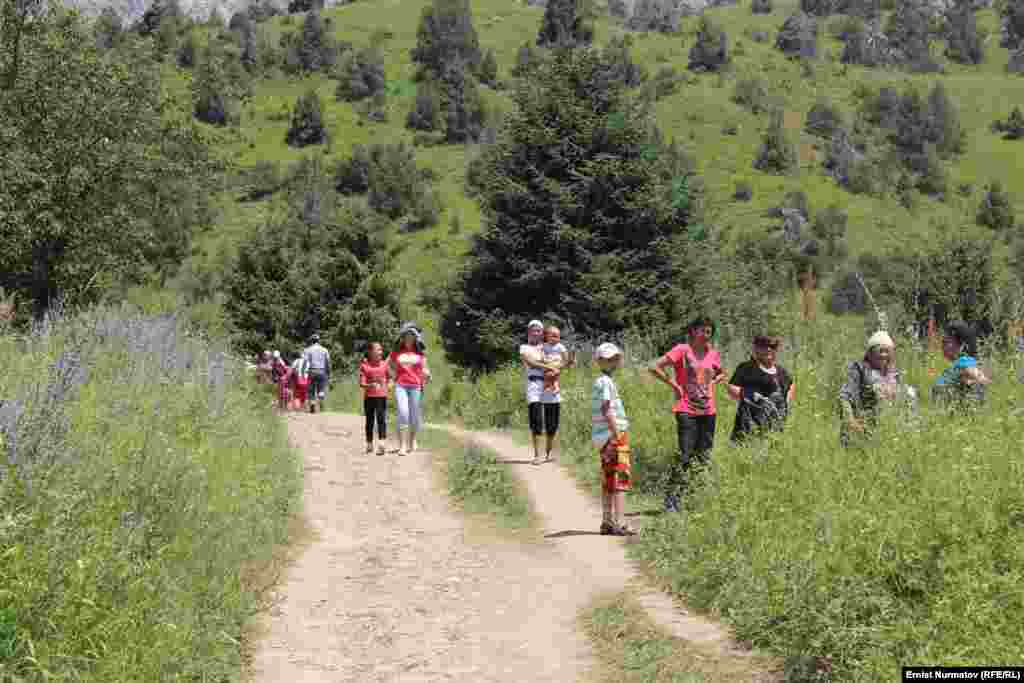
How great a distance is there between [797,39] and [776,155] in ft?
149

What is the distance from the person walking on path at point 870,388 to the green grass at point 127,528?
14.7ft

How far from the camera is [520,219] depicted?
2755 centimetres

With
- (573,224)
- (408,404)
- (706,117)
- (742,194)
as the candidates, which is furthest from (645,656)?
(706,117)

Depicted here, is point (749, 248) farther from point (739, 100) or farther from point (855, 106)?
point (855, 106)

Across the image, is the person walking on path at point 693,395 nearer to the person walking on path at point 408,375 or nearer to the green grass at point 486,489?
the green grass at point 486,489

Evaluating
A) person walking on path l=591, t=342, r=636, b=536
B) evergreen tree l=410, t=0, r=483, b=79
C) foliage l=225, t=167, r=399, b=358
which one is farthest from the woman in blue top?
evergreen tree l=410, t=0, r=483, b=79

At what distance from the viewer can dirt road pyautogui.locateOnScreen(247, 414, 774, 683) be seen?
23.0 ft

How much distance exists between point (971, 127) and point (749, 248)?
205 feet

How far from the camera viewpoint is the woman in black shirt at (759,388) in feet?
32.8

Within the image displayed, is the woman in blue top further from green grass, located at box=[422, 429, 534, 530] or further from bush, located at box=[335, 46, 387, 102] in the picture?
bush, located at box=[335, 46, 387, 102]

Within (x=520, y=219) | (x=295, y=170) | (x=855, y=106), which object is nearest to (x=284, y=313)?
(x=520, y=219)

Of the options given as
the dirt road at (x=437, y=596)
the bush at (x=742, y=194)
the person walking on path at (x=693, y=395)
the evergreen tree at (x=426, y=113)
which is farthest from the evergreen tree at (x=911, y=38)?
the person walking on path at (x=693, y=395)

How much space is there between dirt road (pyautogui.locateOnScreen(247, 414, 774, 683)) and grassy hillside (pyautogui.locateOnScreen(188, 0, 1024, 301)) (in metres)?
60.7

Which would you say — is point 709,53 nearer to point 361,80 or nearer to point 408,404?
point 361,80
